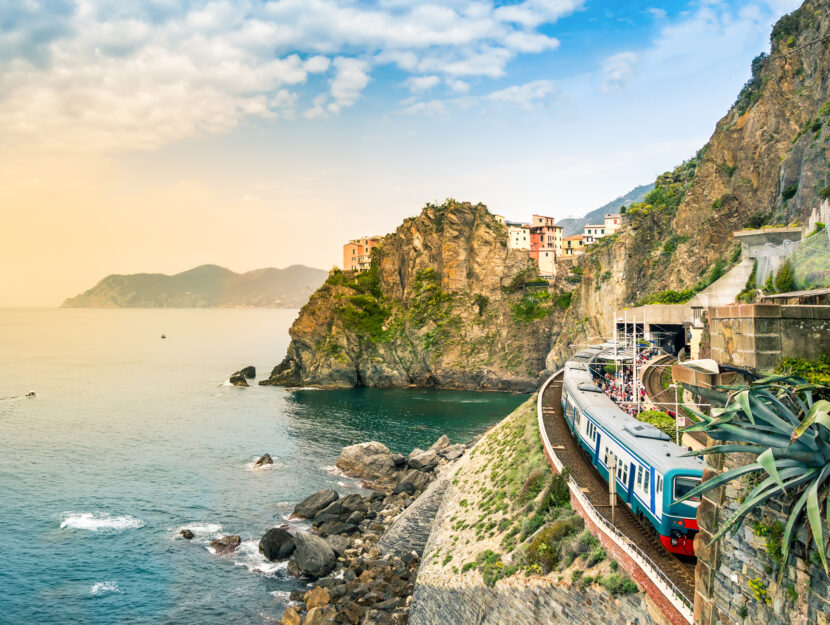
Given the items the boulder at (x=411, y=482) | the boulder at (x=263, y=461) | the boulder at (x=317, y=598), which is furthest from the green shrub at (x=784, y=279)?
the boulder at (x=263, y=461)

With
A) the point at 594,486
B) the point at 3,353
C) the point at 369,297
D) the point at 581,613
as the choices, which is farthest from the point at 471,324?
the point at 3,353

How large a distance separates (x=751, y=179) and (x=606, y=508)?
47797mm

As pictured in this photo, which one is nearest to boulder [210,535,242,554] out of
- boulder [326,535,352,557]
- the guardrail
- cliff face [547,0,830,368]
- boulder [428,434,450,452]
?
boulder [326,535,352,557]

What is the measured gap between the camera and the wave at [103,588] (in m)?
29.9

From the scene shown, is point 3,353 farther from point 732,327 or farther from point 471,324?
point 732,327

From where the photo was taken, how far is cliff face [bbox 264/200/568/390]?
94.9m

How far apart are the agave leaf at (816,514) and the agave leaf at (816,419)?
0.54 m

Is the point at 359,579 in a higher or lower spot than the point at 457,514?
lower

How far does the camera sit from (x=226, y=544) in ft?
114

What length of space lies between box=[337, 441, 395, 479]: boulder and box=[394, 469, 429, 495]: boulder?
3091 mm

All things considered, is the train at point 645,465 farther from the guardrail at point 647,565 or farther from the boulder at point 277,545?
the boulder at point 277,545

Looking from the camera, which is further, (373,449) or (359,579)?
(373,449)

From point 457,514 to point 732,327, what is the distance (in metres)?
20.2

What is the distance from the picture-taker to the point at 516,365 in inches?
3671
